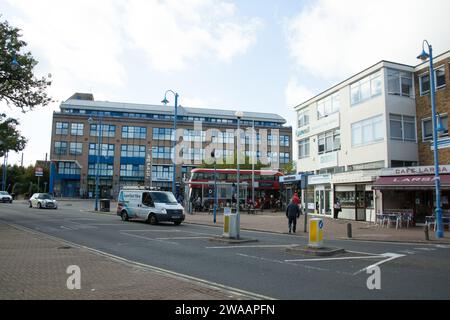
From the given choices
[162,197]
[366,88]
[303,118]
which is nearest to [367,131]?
[366,88]

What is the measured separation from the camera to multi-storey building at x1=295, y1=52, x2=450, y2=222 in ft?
83.2

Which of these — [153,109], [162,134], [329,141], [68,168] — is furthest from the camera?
[153,109]

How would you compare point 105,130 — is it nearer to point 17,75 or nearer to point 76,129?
point 76,129

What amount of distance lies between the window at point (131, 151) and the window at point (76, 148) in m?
7.50

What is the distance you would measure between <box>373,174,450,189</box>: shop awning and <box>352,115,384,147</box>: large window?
3.77 m

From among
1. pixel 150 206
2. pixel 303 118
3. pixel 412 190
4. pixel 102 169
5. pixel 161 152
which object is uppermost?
pixel 161 152

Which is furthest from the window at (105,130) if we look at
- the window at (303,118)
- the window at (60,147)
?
the window at (303,118)

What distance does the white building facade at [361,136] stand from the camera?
2736 cm

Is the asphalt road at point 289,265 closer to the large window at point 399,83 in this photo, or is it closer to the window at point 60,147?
the large window at point 399,83

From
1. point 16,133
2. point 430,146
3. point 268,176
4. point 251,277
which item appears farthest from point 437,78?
point 16,133

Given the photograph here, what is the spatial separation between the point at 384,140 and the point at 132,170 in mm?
58273

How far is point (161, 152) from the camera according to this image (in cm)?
7969
